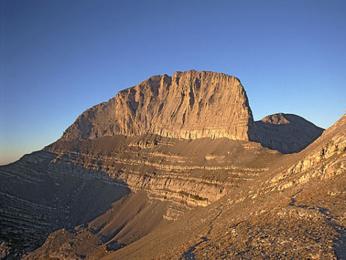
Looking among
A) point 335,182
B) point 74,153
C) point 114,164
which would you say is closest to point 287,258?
point 335,182

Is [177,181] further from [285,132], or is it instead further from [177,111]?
Answer: [285,132]

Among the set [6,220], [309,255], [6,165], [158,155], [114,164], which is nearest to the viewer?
[309,255]

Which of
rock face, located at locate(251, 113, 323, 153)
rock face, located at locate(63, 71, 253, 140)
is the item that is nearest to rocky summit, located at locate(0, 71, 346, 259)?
rock face, located at locate(63, 71, 253, 140)

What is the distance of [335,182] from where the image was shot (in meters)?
31.7

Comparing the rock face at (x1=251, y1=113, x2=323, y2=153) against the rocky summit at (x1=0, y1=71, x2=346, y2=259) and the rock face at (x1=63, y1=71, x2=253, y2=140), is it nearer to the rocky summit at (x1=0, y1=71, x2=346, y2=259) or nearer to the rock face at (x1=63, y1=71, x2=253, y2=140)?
the rocky summit at (x1=0, y1=71, x2=346, y2=259)

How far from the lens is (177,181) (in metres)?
108

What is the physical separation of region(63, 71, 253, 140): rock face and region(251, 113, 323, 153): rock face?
9.82 meters

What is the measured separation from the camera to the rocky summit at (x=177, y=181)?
25922 millimetres

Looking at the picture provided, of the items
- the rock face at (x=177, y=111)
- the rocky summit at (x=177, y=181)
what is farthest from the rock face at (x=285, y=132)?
the rock face at (x=177, y=111)

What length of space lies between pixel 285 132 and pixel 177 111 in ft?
134

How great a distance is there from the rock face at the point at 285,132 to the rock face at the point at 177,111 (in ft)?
32.2

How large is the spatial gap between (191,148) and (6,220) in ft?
199

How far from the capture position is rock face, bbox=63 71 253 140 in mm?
120750

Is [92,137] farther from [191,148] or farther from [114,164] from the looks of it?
[191,148]
